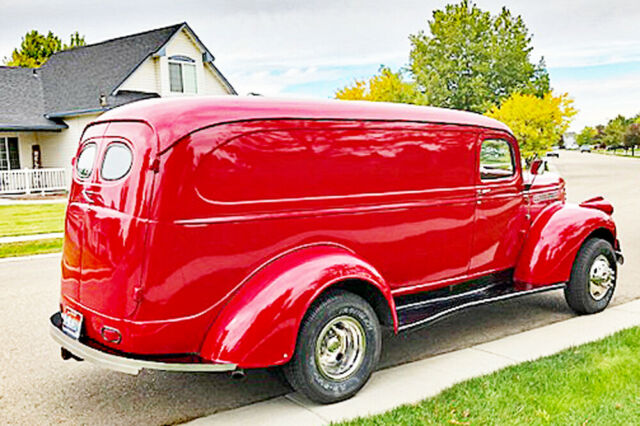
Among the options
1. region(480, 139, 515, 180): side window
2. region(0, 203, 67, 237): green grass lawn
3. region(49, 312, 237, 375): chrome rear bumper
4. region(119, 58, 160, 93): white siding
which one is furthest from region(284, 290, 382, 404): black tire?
region(119, 58, 160, 93): white siding

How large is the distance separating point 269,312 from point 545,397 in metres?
2.09

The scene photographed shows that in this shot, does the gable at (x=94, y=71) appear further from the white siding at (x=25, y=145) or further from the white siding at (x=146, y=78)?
the white siding at (x=25, y=145)

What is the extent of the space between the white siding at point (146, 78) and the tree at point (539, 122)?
20126 mm

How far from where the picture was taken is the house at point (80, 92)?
26.5 meters

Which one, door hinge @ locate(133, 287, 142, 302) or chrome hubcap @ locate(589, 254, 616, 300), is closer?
door hinge @ locate(133, 287, 142, 302)

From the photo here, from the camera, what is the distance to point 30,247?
1255 cm

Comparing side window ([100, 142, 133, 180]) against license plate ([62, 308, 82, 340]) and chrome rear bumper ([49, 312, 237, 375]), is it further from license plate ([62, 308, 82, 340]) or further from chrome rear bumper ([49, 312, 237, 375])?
chrome rear bumper ([49, 312, 237, 375])

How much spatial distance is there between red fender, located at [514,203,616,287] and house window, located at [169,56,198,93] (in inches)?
916

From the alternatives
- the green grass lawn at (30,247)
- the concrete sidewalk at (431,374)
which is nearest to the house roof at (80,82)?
the green grass lawn at (30,247)

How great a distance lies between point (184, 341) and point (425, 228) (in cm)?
237

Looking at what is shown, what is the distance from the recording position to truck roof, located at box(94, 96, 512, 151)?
175 inches

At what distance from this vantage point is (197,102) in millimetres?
4590


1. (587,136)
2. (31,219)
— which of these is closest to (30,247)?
(31,219)

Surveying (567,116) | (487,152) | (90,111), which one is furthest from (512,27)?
(487,152)
